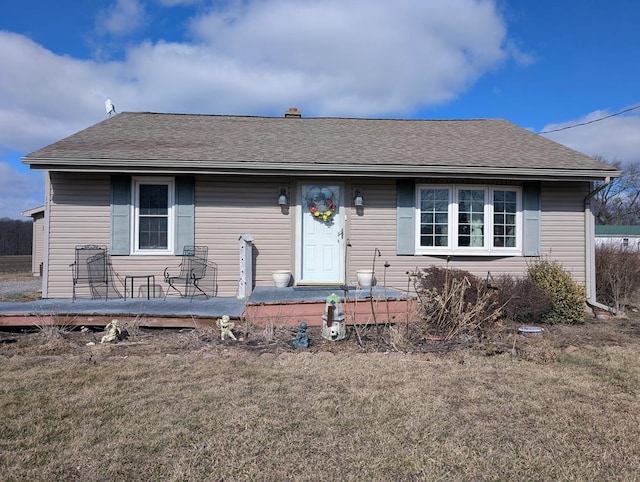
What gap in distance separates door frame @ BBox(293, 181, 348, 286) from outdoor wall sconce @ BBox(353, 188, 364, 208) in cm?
18

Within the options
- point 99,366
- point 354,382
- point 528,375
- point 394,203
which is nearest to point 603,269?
point 394,203

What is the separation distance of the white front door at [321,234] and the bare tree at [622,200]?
40960mm

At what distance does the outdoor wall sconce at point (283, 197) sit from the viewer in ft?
25.3

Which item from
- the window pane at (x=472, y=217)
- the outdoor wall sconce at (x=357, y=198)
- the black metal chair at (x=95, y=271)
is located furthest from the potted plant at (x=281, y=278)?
the window pane at (x=472, y=217)

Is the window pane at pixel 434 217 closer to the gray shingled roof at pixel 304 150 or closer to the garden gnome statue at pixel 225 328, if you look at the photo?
the gray shingled roof at pixel 304 150

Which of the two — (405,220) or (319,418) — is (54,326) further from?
(405,220)

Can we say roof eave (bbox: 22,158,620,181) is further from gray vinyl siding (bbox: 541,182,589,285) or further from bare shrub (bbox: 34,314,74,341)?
bare shrub (bbox: 34,314,74,341)

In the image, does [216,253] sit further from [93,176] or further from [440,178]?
[440,178]

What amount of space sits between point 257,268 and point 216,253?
793 mm

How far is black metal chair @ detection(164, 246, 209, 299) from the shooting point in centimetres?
765

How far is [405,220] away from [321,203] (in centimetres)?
160

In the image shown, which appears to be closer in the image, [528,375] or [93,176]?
[528,375]

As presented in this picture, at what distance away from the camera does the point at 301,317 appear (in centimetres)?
618

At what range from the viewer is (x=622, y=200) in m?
42.2
